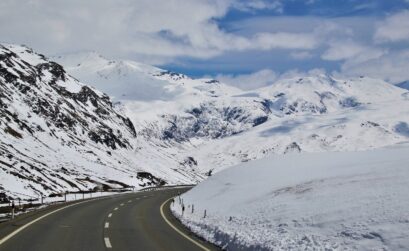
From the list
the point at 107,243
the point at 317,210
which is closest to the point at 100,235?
the point at 107,243

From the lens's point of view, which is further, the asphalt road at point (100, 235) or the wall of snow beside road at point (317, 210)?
the asphalt road at point (100, 235)

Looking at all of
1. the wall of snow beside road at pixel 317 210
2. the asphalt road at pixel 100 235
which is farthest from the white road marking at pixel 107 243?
the wall of snow beside road at pixel 317 210

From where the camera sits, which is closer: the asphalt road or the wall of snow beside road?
the wall of snow beside road

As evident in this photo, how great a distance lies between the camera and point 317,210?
886 inches

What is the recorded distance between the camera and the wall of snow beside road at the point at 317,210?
17.3m

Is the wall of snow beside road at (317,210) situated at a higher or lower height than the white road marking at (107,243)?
higher

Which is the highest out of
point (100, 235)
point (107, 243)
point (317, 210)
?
point (317, 210)

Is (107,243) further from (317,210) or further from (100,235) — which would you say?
(317,210)

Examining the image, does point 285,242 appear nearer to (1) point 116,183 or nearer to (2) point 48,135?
(1) point 116,183

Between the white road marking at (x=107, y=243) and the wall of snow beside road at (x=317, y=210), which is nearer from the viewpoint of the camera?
the wall of snow beside road at (x=317, y=210)

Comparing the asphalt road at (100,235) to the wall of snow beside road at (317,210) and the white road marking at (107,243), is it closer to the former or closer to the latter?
the white road marking at (107,243)

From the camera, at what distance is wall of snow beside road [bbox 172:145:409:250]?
680 inches

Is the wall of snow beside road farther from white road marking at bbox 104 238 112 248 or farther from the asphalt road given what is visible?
white road marking at bbox 104 238 112 248

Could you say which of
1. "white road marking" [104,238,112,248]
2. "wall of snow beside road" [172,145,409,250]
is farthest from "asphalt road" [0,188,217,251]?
"wall of snow beside road" [172,145,409,250]
